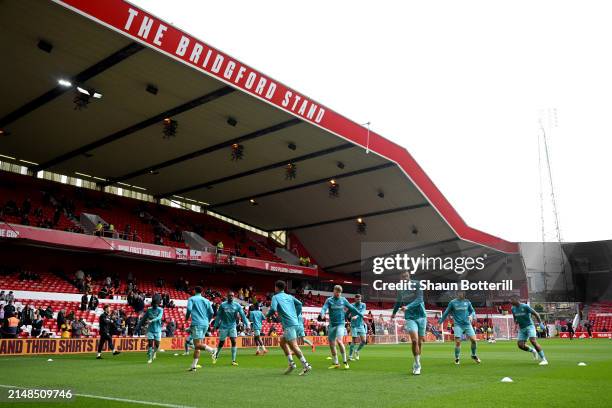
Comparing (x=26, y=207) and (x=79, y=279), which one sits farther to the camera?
(x=26, y=207)

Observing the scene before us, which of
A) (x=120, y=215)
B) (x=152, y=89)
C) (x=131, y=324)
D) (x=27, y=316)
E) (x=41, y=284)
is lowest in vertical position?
(x=131, y=324)

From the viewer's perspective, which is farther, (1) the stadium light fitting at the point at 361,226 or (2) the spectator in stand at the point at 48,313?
(1) the stadium light fitting at the point at 361,226

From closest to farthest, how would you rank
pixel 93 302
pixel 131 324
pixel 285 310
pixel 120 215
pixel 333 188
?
pixel 285 310, pixel 131 324, pixel 93 302, pixel 333 188, pixel 120 215

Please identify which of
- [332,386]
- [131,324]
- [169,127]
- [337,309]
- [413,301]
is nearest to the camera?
[332,386]

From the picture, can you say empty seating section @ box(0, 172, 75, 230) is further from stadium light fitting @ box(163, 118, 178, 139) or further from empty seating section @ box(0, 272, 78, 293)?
stadium light fitting @ box(163, 118, 178, 139)

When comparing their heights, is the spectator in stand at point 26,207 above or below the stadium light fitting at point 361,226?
below

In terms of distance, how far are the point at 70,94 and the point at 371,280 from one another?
3853cm

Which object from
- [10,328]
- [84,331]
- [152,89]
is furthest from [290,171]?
[10,328]

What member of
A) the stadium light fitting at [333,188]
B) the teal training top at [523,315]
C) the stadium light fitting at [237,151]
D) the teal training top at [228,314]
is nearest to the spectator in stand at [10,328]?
the teal training top at [228,314]

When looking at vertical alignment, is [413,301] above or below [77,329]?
above

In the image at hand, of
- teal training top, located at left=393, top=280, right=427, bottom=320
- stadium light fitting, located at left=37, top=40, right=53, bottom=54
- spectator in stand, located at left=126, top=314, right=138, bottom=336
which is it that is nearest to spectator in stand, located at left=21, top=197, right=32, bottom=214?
spectator in stand, located at left=126, top=314, right=138, bottom=336

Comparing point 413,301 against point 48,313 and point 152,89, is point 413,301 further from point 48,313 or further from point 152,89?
point 48,313

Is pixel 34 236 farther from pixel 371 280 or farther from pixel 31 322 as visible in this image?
pixel 371 280

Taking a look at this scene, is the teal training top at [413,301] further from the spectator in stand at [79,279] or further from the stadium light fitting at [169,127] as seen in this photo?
the spectator in stand at [79,279]
